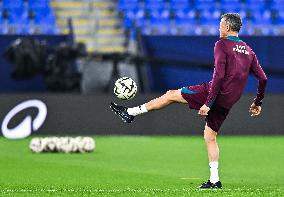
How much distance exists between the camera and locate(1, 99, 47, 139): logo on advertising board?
2100cm

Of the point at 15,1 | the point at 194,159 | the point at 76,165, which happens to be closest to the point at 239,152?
the point at 194,159

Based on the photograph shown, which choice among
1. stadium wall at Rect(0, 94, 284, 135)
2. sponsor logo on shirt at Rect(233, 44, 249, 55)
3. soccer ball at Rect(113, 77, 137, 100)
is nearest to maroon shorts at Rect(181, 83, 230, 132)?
sponsor logo on shirt at Rect(233, 44, 249, 55)

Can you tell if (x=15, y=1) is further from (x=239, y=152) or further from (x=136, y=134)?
(x=239, y=152)

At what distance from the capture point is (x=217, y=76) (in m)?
10.1

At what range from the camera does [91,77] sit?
22031 mm

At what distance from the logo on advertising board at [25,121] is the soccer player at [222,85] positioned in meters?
10.5

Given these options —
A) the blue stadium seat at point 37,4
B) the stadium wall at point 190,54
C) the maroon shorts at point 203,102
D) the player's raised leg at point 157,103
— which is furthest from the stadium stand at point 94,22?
the maroon shorts at point 203,102

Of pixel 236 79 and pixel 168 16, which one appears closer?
pixel 236 79

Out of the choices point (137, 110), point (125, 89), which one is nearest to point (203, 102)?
point (137, 110)

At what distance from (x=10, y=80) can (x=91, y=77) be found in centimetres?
190

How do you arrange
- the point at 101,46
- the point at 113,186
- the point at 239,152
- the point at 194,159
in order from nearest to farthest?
the point at 113,186, the point at 194,159, the point at 239,152, the point at 101,46

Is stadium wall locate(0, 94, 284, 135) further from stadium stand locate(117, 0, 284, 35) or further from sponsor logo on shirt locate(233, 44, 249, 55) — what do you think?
sponsor logo on shirt locate(233, 44, 249, 55)

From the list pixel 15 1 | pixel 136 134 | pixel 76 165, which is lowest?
pixel 136 134

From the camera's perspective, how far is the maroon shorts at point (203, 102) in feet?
34.6
